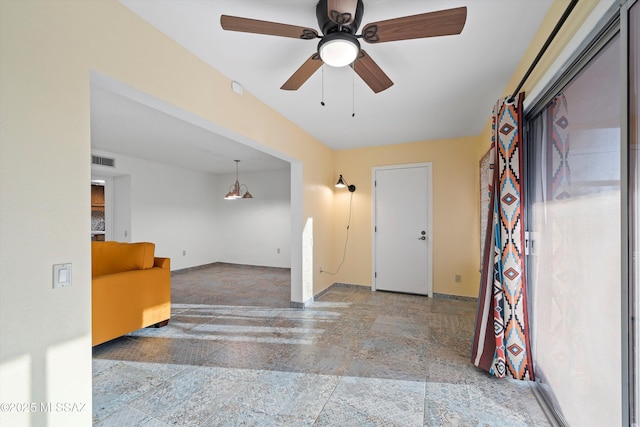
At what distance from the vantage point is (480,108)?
10.2 feet

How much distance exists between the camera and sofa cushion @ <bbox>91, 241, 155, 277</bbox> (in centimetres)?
315

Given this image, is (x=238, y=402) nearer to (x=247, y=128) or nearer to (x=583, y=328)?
(x=583, y=328)

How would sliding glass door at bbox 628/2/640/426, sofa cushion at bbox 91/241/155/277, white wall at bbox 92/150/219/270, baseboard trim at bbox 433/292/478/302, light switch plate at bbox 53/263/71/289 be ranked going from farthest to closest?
white wall at bbox 92/150/219/270
baseboard trim at bbox 433/292/478/302
sofa cushion at bbox 91/241/155/277
light switch plate at bbox 53/263/71/289
sliding glass door at bbox 628/2/640/426

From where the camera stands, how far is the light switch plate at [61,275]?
1.31 metres

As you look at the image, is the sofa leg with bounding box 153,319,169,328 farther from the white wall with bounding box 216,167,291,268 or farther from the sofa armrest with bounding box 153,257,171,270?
the white wall with bounding box 216,167,291,268

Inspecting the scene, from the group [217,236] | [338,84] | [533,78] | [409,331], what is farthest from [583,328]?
[217,236]

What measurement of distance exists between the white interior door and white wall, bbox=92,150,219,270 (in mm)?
4565

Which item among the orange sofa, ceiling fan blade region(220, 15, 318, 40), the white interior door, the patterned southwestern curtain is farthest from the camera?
the white interior door

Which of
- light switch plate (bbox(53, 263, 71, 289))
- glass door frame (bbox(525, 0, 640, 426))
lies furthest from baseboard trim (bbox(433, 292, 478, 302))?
light switch plate (bbox(53, 263, 71, 289))

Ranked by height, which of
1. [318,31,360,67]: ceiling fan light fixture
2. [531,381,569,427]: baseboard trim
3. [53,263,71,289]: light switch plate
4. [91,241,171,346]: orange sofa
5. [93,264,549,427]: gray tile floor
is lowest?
[93,264,549,427]: gray tile floor

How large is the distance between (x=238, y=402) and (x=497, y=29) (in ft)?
10.0

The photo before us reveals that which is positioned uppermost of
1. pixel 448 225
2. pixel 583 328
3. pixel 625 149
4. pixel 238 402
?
pixel 625 149

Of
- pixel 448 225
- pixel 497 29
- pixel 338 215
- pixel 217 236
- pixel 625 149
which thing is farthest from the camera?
pixel 217 236

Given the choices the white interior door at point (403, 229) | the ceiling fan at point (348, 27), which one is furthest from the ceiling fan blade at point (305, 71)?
the white interior door at point (403, 229)
